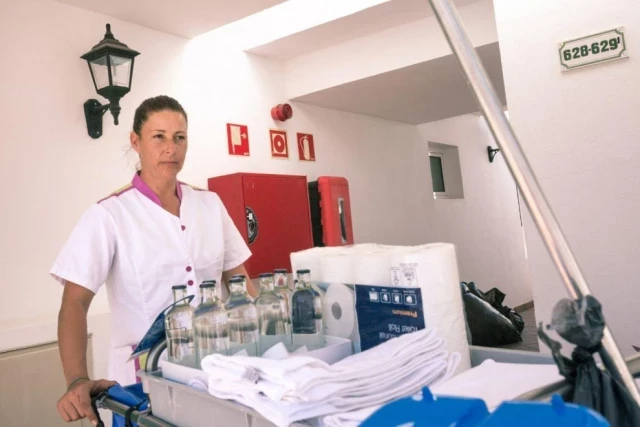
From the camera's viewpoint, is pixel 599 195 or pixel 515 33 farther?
pixel 515 33

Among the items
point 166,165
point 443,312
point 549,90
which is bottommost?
point 443,312

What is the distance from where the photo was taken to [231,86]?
152 inches

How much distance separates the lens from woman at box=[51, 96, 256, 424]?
1703mm

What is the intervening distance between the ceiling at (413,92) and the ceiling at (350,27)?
0.33 m

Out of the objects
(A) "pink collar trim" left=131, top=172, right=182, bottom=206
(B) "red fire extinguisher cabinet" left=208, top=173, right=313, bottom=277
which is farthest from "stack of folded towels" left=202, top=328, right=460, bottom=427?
(B) "red fire extinguisher cabinet" left=208, top=173, right=313, bottom=277

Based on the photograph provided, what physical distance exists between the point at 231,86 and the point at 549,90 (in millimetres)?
2122

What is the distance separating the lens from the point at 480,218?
23.9 ft

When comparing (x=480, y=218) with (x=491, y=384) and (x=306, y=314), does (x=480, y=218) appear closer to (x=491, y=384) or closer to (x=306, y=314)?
(x=306, y=314)

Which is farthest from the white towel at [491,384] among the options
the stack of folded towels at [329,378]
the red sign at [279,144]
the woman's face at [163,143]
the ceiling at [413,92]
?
the red sign at [279,144]

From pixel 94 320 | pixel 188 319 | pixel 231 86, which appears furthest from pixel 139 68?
pixel 188 319

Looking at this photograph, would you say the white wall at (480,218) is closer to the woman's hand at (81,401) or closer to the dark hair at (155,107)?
the dark hair at (155,107)

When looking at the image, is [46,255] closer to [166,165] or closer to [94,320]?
Result: [94,320]

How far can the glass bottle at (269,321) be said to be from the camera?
1.13 m

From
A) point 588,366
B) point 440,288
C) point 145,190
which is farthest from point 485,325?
point 588,366
